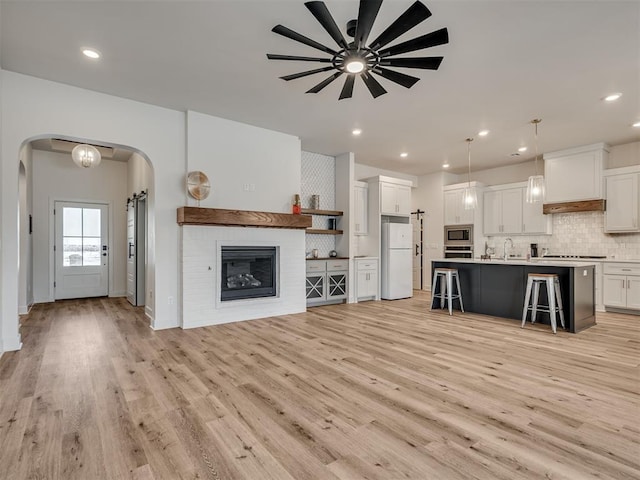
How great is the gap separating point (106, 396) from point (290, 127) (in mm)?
4311

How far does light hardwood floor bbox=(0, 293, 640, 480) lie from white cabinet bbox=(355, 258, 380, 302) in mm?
2606

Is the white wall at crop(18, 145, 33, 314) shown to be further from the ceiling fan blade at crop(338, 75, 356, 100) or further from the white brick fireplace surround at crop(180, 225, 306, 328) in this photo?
the ceiling fan blade at crop(338, 75, 356, 100)

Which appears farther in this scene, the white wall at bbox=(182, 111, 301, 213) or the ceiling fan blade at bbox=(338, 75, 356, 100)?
the white wall at bbox=(182, 111, 301, 213)

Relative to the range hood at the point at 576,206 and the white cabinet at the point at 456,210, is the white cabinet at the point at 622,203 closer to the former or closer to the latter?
the range hood at the point at 576,206

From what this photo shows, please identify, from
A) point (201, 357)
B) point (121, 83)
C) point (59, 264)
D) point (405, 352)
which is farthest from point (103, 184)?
point (405, 352)

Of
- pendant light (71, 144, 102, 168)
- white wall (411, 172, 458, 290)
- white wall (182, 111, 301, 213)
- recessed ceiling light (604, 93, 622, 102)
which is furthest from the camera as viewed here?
white wall (411, 172, 458, 290)

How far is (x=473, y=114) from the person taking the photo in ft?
16.0

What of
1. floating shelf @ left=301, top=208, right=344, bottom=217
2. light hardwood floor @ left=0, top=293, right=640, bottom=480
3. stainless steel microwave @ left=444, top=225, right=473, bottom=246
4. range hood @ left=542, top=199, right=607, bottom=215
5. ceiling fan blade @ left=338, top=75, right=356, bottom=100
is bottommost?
light hardwood floor @ left=0, top=293, right=640, bottom=480

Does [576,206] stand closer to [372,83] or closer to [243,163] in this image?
[372,83]

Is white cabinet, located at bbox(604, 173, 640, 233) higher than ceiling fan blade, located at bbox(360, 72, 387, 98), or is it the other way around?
ceiling fan blade, located at bbox(360, 72, 387, 98)

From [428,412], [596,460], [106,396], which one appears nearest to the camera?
[596,460]

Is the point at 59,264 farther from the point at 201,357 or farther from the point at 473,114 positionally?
the point at 473,114

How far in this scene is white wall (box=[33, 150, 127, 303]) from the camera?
680cm

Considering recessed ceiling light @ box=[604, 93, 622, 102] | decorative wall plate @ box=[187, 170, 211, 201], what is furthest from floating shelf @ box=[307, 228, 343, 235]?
recessed ceiling light @ box=[604, 93, 622, 102]
